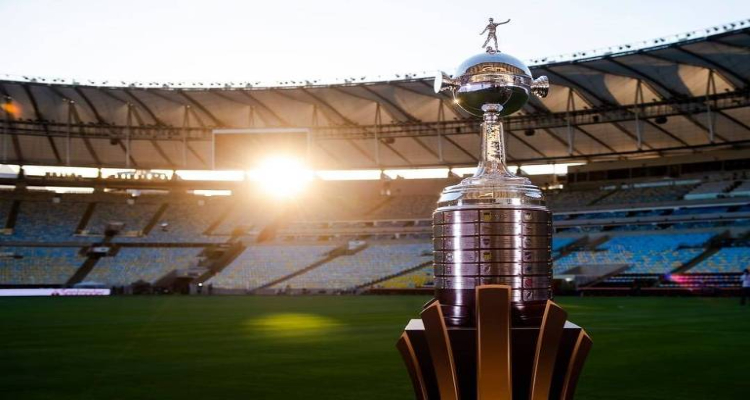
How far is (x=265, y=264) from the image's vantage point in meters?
54.5

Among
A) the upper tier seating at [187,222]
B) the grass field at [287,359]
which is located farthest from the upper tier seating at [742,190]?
the upper tier seating at [187,222]

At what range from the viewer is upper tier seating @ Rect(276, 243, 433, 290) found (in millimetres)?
51719

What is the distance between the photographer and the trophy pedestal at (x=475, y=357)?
214 inches

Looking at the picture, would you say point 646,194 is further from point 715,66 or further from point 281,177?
point 281,177

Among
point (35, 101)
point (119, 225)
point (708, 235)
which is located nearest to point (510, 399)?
point (708, 235)

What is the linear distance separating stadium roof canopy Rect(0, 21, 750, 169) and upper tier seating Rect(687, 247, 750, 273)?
21.7 feet

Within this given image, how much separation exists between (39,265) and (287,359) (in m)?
44.3

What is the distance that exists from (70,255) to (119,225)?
481cm

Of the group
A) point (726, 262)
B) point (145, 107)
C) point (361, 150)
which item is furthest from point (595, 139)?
point (145, 107)

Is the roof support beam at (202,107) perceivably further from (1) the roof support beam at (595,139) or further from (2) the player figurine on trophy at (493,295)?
(2) the player figurine on trophy at (493,295)

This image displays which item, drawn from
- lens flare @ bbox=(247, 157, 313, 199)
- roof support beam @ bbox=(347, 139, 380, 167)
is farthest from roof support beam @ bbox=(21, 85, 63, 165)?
roof support beam @ bbox=(347, 139, 380, 167)

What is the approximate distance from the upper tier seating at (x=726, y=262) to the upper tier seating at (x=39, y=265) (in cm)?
3816

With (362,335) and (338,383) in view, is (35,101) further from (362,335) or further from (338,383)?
(338,383)

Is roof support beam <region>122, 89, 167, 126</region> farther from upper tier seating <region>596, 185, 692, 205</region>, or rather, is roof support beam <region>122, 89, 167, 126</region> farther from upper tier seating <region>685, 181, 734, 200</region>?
upper tier seating <region>685, 181, 734, 200</region>
